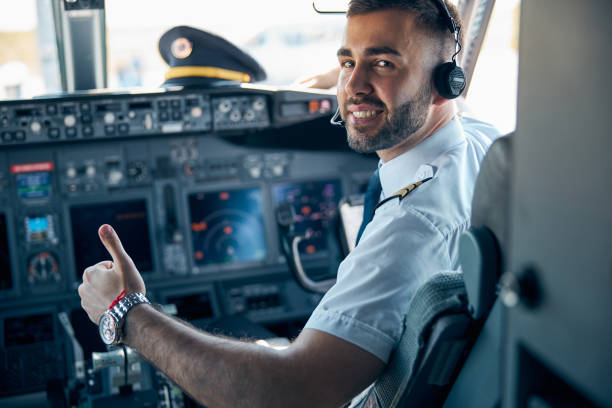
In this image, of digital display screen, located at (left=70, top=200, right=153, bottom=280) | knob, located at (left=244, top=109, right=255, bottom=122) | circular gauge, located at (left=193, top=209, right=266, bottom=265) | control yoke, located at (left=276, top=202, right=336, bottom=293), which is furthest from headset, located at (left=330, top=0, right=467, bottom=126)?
digital display screen, located at (left=70, top=200, right=153, bottom=280)

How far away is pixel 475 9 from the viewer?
8.07ft

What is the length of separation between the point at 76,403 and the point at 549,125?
6.17ft

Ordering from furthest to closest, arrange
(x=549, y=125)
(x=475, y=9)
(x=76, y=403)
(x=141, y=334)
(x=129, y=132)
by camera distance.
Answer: (x=475, y=9) < (x=129, y=132) < (x=76, y=403) < (x=141, y=334) < (x=549, y=125)

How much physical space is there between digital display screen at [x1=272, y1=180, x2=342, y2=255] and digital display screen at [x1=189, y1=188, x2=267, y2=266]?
137 mm

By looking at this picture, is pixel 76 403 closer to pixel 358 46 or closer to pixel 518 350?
pixel 358 46

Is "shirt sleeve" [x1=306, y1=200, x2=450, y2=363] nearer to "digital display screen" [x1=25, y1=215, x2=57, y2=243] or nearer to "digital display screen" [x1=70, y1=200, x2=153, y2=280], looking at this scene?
"digital display screen" [x1=70, y1=200, x2=153, y2=280]

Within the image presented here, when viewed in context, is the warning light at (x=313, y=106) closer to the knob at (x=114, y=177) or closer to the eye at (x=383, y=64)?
the knob at (x=114, y=177)

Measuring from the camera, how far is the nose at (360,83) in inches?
51.9

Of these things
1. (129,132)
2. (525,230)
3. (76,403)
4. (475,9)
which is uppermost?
(475,9)

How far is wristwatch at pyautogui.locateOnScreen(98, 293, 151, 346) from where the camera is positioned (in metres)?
1.15

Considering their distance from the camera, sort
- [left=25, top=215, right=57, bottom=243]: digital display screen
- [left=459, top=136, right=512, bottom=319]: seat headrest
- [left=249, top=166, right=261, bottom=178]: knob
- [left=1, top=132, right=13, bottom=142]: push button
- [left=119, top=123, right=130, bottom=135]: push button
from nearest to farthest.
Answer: [left=459, top=136, right=512, bottom=319]: seat headrest
[left=1, top=132, right=13, bottom=142]: push button
[left=119, top=123, right=130, bottom=135]: push button
[left=25, top=215, right=57, bottom=243]: digital display screen
[left=249, top=166, right=261, bottom=178]: knob

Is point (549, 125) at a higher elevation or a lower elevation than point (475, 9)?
lower

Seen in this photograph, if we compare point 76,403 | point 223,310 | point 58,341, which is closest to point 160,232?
point 223,310

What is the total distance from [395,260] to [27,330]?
188cm
